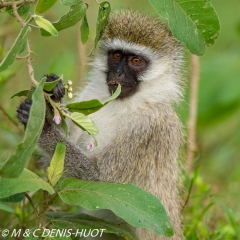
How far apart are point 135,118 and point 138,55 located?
22.3 inches

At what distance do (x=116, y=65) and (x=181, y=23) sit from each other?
4.27 feet

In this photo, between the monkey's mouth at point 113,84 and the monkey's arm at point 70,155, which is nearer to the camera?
the monkey's arm at point 70,155

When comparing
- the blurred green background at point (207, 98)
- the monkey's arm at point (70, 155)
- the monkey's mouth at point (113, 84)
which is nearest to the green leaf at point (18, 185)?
the monkey's arm at point (70, 155)

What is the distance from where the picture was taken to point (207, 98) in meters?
7.77

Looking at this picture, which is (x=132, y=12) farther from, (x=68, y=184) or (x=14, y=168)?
(x=14, y=168)

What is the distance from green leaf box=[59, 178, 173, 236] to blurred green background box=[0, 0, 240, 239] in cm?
168

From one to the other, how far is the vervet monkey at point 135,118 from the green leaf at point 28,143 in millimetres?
1258

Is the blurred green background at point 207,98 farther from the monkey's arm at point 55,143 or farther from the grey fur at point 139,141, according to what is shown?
the monkey's arm at point 55,143

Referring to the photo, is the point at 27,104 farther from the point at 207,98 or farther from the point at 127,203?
the point at 207,98

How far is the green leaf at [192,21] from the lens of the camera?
3.97 meters

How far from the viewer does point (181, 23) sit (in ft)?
13.1

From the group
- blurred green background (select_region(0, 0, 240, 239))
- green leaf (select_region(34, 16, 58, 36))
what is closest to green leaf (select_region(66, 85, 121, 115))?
green leaf (select_region(34, 16, 58, 36))

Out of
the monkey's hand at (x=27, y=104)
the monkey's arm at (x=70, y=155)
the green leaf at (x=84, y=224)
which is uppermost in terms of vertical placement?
the monkey's hand at (x=27, y=104)

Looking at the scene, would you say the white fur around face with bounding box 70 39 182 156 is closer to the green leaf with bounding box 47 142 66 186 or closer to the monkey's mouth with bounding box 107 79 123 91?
the monkey's mouth with bounding box 107 79 123 91
